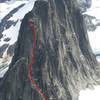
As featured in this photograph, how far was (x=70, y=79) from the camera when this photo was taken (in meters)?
172

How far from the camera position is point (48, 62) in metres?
159

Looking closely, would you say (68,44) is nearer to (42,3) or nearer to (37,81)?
(42,3)

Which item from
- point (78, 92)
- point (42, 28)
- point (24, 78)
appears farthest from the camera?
point (78, 92)

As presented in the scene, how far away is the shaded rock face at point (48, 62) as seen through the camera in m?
151

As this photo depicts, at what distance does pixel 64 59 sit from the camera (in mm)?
174250

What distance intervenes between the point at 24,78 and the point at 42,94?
8.21 meters

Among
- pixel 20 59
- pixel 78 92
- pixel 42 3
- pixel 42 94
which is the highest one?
pixel 42 3

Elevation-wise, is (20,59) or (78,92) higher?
(20,59)

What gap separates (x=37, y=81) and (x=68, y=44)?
117 feet

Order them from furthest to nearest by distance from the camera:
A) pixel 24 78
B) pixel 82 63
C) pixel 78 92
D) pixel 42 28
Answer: pixel 82 63 < pixel 78 92 < pixel 42 28 < pixel 24 78

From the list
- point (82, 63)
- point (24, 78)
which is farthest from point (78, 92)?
point (24, 78)

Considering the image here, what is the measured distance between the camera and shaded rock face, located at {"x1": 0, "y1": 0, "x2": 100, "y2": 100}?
151 meters

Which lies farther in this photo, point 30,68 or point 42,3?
point 42,3

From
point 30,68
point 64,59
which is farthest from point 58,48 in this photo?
point 30,68
